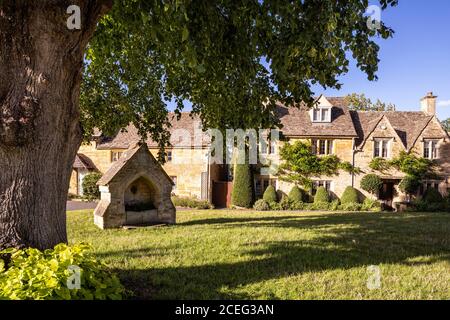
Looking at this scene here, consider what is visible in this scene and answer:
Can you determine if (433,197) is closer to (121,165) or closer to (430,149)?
(430,149)

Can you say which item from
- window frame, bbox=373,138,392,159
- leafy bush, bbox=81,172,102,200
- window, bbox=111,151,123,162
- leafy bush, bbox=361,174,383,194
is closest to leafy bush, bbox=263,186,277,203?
leafy bush, bbox=361,174,383,194

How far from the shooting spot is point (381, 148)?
29.3 m

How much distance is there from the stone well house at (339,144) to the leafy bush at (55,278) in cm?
2358

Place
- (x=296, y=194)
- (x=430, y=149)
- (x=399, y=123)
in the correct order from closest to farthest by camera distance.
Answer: (x=296, y=194)
(x=430, y=149)
(x=399, y=123)

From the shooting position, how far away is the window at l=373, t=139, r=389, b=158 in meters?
29.3

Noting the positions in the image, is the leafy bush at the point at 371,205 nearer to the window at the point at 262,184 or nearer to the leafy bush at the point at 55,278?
→ the window at the point at 262,184

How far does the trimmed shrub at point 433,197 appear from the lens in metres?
26.2

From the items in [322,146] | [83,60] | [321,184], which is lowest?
[321,184]

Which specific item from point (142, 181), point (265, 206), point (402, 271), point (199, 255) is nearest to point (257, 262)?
point (199, 255)

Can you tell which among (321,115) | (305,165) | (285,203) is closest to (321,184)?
(305,165)

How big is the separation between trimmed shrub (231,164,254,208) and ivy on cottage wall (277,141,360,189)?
317cm

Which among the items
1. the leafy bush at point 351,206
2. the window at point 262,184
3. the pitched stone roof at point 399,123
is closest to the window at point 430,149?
the pitched stone roof at point 399,123

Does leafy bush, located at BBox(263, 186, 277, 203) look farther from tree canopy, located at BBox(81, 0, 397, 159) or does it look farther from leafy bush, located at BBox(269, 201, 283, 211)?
tree canopy, located at BBox(81, 0, 397, 159)

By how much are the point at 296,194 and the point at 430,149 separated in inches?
512
